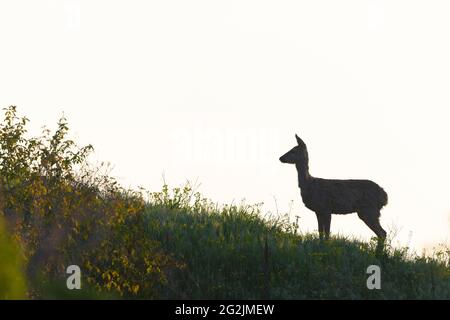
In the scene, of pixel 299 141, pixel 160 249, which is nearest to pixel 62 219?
pixel 160 249

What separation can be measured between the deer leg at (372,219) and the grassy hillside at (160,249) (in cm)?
77

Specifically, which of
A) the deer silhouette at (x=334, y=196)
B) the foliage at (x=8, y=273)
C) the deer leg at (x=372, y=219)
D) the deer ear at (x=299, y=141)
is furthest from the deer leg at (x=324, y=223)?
the foliage at (x=8, y=273)

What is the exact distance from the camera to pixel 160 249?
20797 mm

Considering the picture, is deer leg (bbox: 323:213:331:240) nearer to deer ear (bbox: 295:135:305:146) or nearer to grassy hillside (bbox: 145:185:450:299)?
grassy hillside (bbox: 145:185:450:299)

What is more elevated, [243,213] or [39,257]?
[243,213]

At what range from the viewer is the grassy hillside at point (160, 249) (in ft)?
59.4

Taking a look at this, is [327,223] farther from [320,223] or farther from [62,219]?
[62,219]
